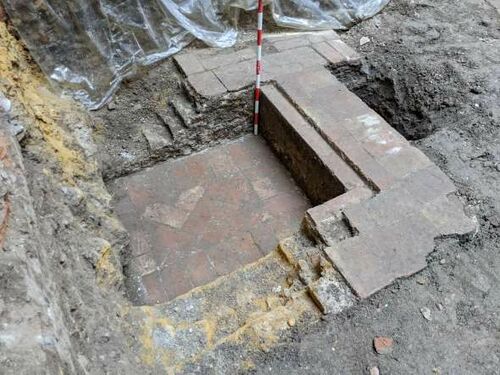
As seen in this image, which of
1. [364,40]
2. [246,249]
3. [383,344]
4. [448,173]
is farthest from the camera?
[364,40]

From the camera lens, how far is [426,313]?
2.44m

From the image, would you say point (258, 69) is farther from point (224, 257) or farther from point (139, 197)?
point (224, 257)

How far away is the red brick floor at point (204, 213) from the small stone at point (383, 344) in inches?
49.5

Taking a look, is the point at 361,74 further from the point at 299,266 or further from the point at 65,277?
the point at 65,277

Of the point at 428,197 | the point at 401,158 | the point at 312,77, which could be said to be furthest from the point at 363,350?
the point at 312,77

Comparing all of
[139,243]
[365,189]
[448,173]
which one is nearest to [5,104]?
[139,243]

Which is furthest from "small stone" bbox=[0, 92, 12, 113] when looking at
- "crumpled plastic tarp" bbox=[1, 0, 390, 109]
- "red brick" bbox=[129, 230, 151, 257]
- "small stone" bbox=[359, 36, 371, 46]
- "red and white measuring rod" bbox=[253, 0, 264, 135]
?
"small stone" bbox=[359, 36, 371, 46]

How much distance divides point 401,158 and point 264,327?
163 centimetres

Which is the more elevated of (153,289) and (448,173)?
(448,173)

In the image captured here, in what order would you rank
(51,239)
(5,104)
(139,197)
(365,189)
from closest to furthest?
(51,239)
(5,104)
(365,189)
(139,197)

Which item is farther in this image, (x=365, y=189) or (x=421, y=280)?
(x=365, y=189)

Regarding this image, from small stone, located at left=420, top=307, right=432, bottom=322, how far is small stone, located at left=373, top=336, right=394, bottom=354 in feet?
0.80

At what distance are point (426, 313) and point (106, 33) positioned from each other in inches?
126

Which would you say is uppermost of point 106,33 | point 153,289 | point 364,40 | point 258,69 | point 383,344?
point 106,33
